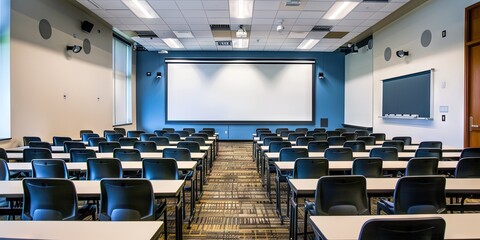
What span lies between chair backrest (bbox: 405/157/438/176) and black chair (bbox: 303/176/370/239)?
1155 millimetres

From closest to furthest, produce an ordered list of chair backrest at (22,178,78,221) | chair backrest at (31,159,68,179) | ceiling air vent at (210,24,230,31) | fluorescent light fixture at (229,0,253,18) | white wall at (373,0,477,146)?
chair backrest at (22,178,78,221) → chair backrest at (31,159,68,179) → white wall at (373,0,477,146) → fluorescent light fixture at (229,0,253,18) → ceiling air vent at (210,24,230,31)

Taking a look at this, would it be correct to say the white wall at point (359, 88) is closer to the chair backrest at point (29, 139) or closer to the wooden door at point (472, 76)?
the wooden door at point (472, 76)

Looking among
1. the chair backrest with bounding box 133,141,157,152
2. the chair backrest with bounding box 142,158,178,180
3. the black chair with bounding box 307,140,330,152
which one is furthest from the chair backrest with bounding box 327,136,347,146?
the chair backrest with bounding box 142,158,178,180

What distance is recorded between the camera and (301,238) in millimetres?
3383

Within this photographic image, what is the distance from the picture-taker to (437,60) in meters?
7.07

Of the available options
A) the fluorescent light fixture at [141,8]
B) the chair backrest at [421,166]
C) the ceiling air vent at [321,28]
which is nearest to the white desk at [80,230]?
the chair backrest at [421,166]

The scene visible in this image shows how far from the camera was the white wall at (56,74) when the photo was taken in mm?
5887

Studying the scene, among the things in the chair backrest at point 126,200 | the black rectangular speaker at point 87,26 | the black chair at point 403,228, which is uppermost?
the black rectangular speaker at point 87,26

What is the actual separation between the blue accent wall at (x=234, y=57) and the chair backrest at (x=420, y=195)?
1049 centimetres

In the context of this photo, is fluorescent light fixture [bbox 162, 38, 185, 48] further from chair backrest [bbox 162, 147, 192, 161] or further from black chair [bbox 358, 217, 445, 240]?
black chair [bbox 358, 217, 445, 240]

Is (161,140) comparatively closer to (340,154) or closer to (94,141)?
(94,141)

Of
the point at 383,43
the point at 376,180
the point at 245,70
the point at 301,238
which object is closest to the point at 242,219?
the point at 301,238

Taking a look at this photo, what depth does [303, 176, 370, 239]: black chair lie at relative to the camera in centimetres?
248

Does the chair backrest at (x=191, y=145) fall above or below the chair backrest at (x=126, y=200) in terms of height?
above
